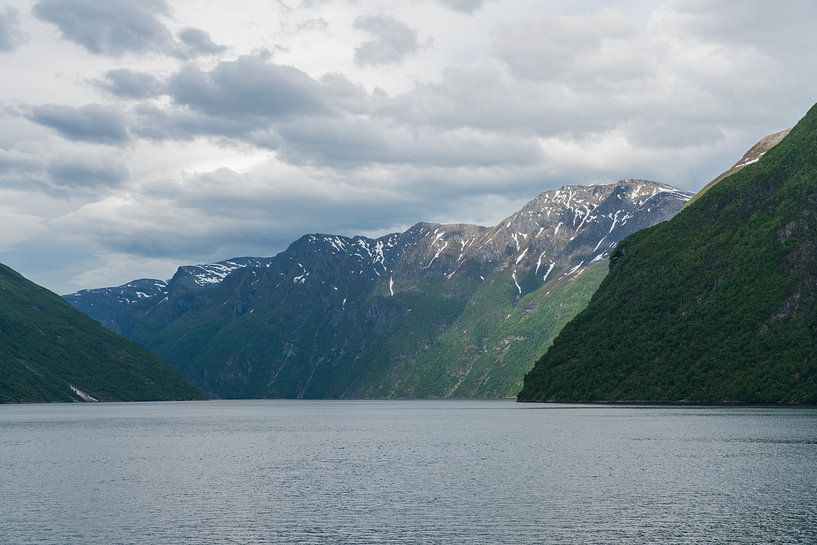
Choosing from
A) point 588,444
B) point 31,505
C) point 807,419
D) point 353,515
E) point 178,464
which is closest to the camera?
point 353,515

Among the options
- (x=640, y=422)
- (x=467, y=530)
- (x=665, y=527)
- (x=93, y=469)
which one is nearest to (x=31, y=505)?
(x=93, y=469)

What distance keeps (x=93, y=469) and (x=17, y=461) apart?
19661 mm

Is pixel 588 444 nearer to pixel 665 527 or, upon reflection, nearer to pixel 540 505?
pixel 540 505

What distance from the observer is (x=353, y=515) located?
78.1 metres

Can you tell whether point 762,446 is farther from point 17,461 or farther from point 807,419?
point 17,461

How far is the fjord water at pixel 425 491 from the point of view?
70.0 meters

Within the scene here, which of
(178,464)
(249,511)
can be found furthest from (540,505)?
(178,464)

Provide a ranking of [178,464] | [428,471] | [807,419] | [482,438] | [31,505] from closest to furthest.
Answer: [31,505] → [428,471] → [178,464] → [482,438] → [807,419]

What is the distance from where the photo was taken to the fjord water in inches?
2756

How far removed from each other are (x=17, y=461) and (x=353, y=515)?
248 ft

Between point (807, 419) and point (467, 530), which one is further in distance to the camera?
point (807, 419)

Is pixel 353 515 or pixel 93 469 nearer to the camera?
pixel 353 515

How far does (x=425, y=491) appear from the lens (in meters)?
92.4

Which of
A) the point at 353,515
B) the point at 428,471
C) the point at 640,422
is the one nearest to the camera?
the point at 353,515
